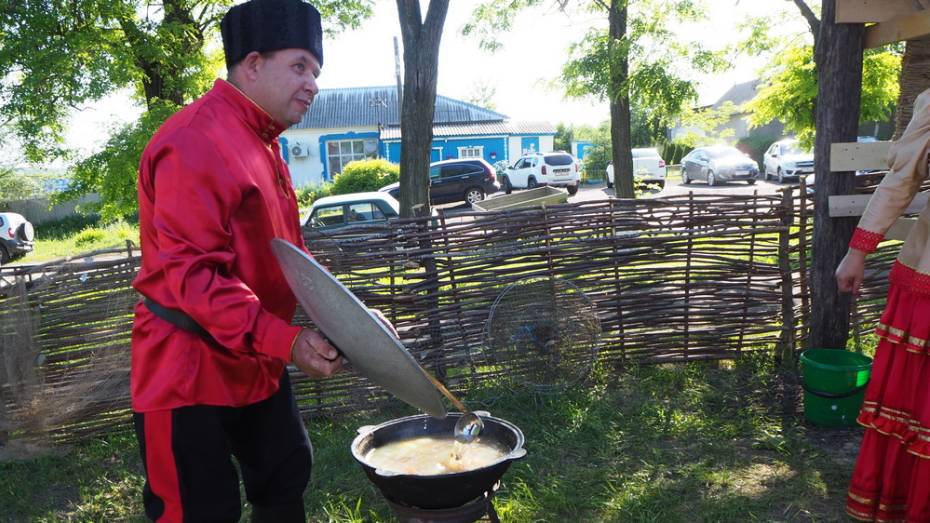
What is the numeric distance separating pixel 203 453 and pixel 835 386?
365cm

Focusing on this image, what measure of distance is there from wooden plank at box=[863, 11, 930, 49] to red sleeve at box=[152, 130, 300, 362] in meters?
3.66

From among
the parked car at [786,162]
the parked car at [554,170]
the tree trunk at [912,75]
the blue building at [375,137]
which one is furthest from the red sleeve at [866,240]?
the blue building at [375,137]

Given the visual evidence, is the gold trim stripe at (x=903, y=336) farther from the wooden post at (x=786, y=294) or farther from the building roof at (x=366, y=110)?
the building roof at (x=366, y=110)

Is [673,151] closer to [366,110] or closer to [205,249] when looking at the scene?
[366,110]

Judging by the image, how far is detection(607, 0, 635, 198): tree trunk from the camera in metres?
10.8

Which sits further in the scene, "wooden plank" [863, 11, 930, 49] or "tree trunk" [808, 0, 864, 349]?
"tree trunk" [808, 0, 864, 349]

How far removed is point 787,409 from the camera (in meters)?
4.55

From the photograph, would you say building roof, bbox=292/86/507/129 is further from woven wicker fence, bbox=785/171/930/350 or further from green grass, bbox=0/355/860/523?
green grass, bbox=0/355/860/523

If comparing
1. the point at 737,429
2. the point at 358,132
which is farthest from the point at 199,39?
the point at 358,132

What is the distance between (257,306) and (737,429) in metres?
3.48

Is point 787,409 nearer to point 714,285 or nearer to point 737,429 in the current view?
point 737,429

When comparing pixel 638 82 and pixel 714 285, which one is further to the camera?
pixel 638 82

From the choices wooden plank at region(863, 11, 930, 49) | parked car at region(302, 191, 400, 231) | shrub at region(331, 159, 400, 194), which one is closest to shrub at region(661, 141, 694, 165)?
shrub at region(331, 159, 400, 194)

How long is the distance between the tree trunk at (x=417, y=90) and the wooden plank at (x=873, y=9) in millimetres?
3649
